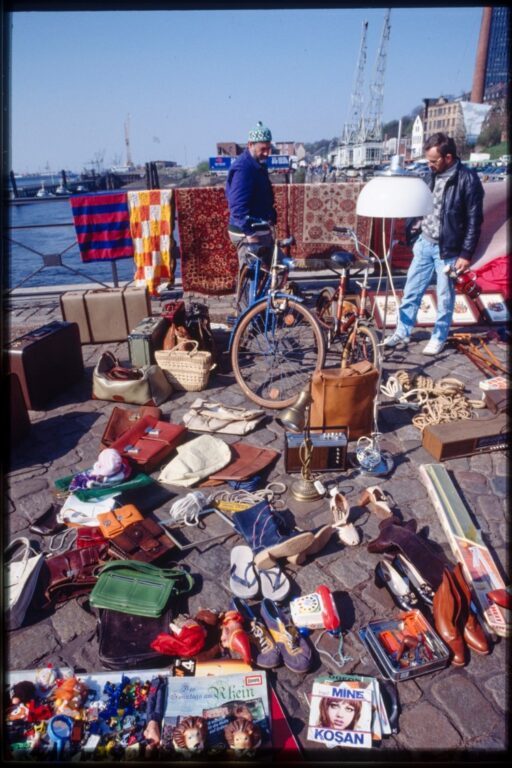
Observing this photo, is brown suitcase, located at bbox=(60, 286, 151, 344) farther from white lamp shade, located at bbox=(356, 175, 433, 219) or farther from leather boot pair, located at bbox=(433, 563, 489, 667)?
leather boot pair, located at bbox=(433, 563, 489, 667)

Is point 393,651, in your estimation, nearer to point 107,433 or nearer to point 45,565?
point 45,565

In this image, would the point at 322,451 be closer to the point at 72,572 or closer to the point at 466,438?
the point at 466,438

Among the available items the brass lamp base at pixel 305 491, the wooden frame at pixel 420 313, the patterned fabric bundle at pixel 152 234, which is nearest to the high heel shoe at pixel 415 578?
the brass lamp base at pixel 305 491

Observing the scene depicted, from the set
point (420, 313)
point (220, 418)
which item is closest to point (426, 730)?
point (220, 418)

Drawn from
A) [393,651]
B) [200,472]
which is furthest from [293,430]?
[393,651]

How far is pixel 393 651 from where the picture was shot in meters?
2.72

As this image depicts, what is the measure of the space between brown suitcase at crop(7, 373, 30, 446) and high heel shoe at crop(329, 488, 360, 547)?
321 cm

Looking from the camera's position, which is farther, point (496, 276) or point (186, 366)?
point (496, 276)

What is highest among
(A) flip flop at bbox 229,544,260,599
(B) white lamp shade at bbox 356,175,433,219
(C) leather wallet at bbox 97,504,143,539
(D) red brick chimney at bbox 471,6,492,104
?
(D) red brick chimney at bbox 471,6,492,104

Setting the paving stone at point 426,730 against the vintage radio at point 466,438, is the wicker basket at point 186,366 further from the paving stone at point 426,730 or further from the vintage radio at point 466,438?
the paving stone at point 426,730

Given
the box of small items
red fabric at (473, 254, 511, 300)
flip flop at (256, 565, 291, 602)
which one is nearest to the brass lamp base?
flip flop at (256, 565, 291, 602)

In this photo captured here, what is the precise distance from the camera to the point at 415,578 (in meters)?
3.08

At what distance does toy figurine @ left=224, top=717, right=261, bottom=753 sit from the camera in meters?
2.23

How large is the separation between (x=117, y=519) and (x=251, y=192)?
14.8ft
